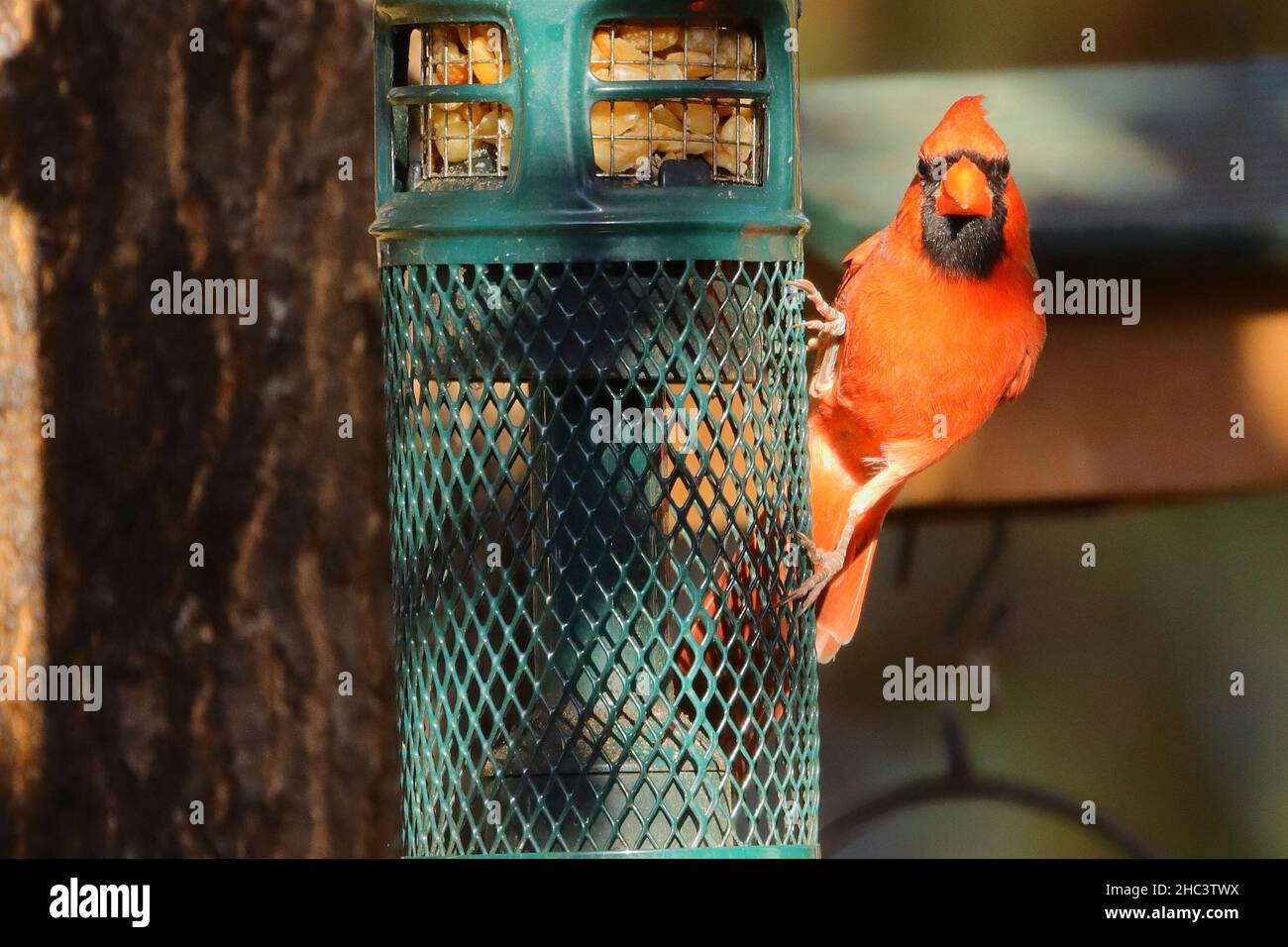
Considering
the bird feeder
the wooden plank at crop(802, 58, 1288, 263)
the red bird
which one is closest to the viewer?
the bird feeder

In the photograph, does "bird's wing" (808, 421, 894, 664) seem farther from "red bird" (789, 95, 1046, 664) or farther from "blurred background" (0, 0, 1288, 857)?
"blurred background" (0, 0, 1288, 857)

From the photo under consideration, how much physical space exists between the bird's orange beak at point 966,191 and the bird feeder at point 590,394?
2.23 ft

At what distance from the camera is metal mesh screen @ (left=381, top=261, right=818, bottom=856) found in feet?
9.00

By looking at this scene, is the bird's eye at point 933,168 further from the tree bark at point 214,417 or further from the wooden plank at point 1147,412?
the tree bark at point 214,417

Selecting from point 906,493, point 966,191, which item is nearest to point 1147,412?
point 906,493

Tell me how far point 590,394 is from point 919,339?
124 centimetres

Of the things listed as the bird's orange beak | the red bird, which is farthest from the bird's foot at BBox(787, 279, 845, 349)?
the bird's orange beak

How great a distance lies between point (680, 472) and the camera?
2766mm

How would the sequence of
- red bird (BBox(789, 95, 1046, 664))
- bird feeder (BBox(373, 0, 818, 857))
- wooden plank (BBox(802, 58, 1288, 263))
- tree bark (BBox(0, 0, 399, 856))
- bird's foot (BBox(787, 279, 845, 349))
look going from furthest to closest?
wooden plank (BBox(802, 58, 1288, 263)) → tree bark (BBox(0, 0, 399, 856)) → red bird (BBox(789, 95, 1046, 664)) → bird's foot (BBox(787, 279, 845, 349)) → bird feeder (BBox(373, 0, 818, 857))

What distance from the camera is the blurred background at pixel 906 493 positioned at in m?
4.23

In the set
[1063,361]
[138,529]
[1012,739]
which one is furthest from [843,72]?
[138,529]

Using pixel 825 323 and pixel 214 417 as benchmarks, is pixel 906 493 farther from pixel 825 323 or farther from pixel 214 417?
pixel 214 417

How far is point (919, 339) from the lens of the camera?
3.78 meters

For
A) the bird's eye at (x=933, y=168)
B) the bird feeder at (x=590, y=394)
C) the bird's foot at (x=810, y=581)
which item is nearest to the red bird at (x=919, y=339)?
the bird's eye at (x=933, y=168)
